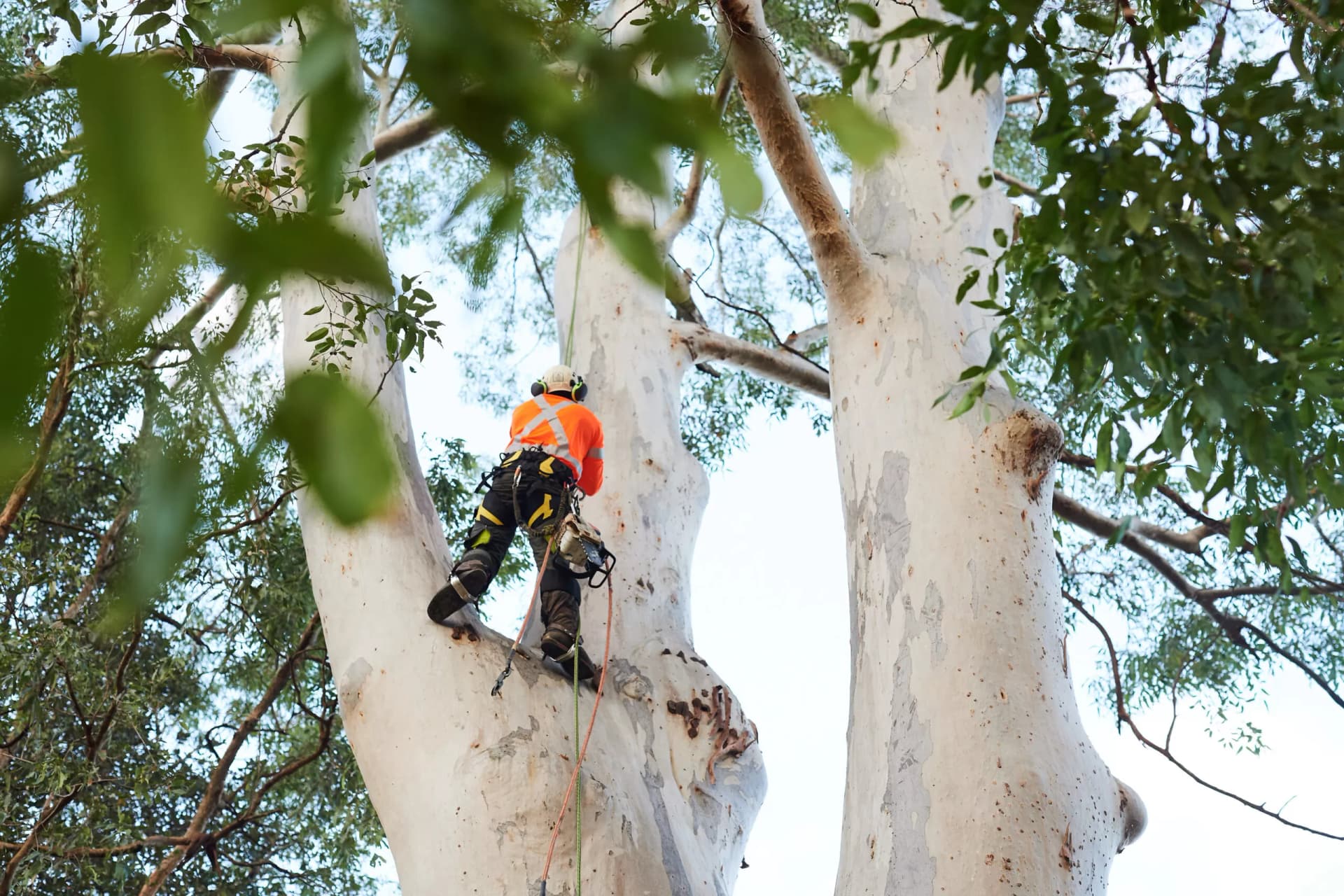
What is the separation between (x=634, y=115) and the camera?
53 centimetres

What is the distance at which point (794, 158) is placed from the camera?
3195 millimetres

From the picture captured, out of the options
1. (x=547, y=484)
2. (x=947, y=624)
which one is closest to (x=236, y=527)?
(x=947, y=624)

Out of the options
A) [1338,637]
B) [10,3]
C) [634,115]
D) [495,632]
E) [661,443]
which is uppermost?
[10,3]

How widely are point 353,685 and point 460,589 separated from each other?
328 millimetres

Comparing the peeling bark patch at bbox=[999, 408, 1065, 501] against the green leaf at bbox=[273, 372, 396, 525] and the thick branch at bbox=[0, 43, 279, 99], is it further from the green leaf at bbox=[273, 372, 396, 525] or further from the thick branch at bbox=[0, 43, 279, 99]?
the green leaf at bbox=[273, 372, 396, 525]

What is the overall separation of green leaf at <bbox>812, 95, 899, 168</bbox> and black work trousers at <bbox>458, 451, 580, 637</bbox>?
2841 mm

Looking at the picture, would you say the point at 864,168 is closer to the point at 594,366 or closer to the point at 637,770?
the point at 637,770

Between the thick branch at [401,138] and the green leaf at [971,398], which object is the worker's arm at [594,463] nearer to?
the green leaf at [971,398]

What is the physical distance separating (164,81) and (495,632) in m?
2.64

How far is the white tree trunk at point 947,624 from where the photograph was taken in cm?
240

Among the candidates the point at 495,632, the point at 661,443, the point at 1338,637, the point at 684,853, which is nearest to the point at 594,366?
the point at 661,443

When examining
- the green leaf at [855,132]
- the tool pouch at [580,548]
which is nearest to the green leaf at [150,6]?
the tool pouch at [580,548]

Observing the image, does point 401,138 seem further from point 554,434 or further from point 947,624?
point 947,624

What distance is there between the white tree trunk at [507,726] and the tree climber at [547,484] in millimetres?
163
